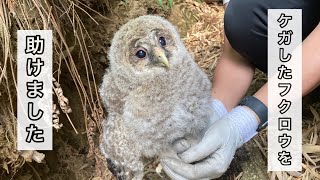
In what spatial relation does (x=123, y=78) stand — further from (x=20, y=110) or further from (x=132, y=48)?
(x=20, y=110)

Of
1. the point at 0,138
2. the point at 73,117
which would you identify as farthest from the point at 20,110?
the point at 73,117

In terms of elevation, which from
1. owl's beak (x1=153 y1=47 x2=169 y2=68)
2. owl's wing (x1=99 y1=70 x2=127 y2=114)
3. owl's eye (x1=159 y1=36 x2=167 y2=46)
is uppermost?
owl's eye (x1=159 y1=36 x2=167 y2=46)

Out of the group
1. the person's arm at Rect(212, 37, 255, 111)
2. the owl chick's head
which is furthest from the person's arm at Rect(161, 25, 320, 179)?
the owl chick's head

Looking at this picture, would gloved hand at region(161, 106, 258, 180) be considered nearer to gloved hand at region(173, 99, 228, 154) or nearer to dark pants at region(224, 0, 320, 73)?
gloved hand at region(173, 99, 228, 154)

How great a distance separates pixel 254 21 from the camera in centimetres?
166

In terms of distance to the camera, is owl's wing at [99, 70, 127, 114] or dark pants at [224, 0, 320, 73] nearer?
owl's wing at [99, 70, 127, 114]

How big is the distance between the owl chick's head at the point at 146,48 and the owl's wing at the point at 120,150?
19 cm

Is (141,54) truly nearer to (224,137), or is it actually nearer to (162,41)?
(162,41)

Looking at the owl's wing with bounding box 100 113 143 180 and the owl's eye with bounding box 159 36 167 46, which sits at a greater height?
the owl's eye with bounding box 159 36 167 46

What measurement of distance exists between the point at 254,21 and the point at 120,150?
64cm

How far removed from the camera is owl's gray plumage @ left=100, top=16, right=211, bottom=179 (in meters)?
1.29

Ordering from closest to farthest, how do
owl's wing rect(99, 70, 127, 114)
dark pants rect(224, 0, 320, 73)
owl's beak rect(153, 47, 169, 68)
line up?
1. owl's beak rect(153, 47, 169, 68)
2. owl's wing rect(99, 70, 127, 114)
3. dark pants rect(224, 0, 320, 73)

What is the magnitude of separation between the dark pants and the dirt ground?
0.32 metres

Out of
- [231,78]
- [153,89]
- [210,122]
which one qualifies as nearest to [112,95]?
[153,89]
